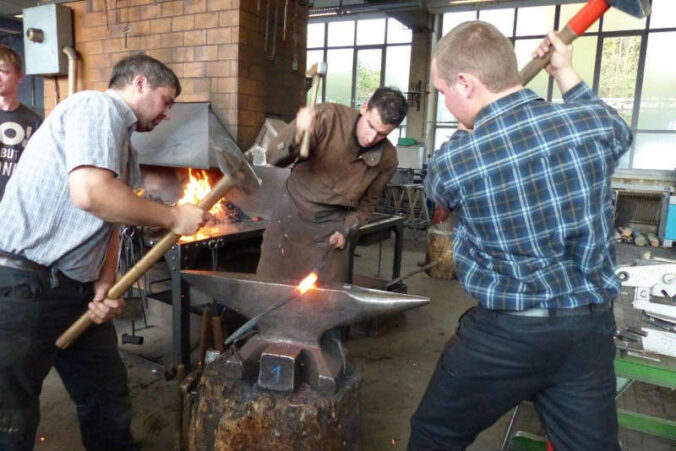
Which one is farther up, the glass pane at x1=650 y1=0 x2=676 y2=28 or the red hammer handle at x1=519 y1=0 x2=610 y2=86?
the glass pane at x1=650 y1=0 x2=676 y2=28

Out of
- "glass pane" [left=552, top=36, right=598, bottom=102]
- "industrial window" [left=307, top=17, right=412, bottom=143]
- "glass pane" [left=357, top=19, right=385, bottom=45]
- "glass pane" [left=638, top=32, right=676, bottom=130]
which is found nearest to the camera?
"glass pane" [left=638, top=32, right=676, bottom=130]

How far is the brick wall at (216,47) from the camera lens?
11.9 ft

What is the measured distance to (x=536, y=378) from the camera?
141cm

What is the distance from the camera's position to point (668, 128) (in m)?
10.0

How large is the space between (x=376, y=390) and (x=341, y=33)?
11.4 metres

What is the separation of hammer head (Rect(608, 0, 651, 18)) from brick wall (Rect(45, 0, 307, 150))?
102 inches

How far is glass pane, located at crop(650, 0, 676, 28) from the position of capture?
9.61m

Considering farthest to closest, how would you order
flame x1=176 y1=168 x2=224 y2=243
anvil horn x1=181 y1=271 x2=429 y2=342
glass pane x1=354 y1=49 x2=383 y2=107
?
glass pane x1=354 y1=49 x2=383 y2=107 → flame x1=176 y1=168 x2=224 y2=243 → anvil horn x1=181 y1=271 x2=429 y2=342

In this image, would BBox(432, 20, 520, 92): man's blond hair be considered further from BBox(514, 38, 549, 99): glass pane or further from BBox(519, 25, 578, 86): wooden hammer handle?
BBox(514, 38, 549, 99): glass pane

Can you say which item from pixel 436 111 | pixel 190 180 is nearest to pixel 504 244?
pixel 190 180

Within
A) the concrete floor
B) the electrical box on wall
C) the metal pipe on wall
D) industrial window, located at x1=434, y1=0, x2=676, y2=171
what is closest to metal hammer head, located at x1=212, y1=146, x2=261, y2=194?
the concrete floor

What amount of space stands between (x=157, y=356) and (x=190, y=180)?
145 centimetres

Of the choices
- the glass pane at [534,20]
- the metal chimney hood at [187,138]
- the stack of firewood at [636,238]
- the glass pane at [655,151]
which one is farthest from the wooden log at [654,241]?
the metal chimney hood at [187,138]

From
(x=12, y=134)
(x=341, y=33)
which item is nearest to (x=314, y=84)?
(x=12, y=134)
